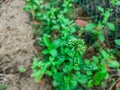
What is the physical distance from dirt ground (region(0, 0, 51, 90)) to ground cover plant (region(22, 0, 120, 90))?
0.08 metres

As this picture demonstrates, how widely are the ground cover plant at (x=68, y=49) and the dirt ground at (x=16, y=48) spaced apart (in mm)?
76

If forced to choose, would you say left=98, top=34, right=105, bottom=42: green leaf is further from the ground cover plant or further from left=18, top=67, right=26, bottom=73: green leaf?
left=18, top=67, right=26, bottom=73: green leaf

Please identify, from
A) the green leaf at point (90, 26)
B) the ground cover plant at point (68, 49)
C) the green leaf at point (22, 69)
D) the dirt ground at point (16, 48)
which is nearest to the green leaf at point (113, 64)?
the ground cover plant at point (68, 49)

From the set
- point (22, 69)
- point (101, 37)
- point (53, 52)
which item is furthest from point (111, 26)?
point (22, 69)

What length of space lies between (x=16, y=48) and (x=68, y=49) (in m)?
0.77

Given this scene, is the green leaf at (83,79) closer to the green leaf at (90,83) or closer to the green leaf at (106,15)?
Result: the green leaf at (90,83)

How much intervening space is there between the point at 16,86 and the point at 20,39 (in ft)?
1.58

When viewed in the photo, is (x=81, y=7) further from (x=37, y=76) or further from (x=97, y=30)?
(x=37, y=76)

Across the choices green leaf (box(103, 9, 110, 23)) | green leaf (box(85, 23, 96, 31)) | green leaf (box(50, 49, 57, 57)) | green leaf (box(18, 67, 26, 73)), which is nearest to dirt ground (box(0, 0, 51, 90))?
green leaf (box(18, 67, 26, 73))

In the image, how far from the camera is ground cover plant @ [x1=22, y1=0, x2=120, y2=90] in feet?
7.80

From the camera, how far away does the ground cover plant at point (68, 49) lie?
7.80 feet

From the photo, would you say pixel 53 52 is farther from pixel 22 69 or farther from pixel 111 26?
pixel 111 26

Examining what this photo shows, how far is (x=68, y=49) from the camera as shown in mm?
2203

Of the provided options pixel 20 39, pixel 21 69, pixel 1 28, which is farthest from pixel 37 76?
pixel 1 28
